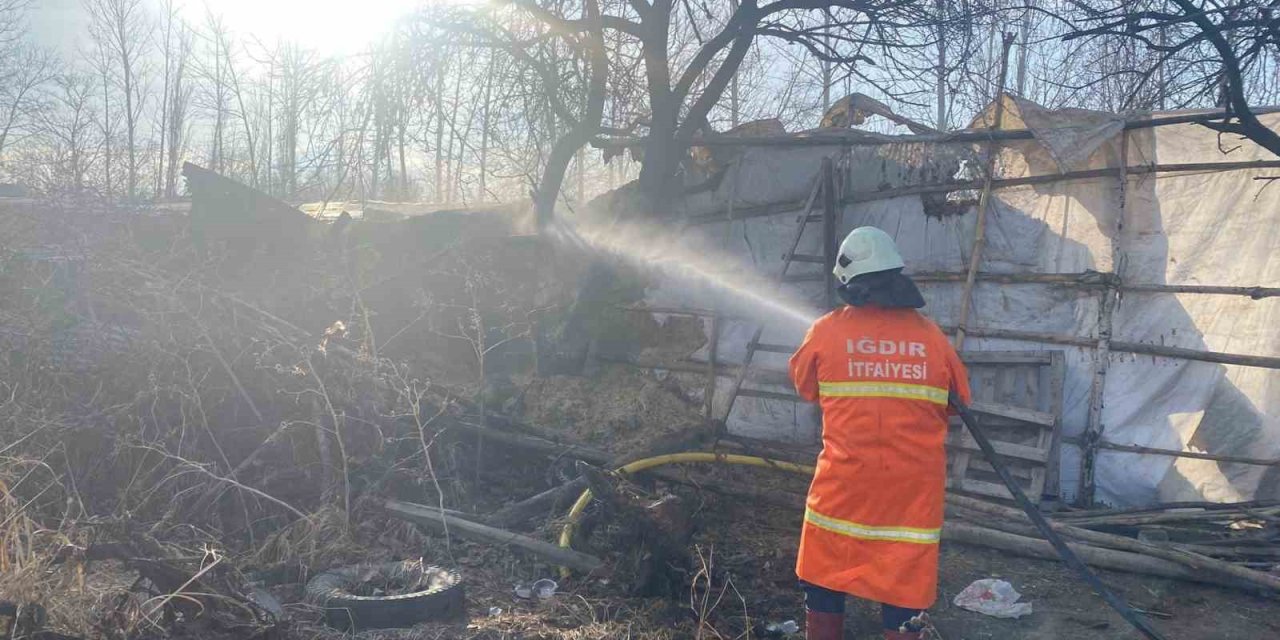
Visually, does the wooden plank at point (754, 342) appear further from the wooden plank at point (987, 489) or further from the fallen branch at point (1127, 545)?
the fallen branch at point (1127, 545)

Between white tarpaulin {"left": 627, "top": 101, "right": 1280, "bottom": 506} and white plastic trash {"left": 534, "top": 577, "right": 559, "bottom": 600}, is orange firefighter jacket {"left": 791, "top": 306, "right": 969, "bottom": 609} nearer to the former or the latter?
white plastic trash {"left": 534, "top": 577, "right": 559, "bottom": 600}

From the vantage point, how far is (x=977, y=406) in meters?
7.93

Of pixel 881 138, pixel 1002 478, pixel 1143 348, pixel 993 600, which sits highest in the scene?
pixel 881 138

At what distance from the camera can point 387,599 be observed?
4.76m

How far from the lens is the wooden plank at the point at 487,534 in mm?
5449

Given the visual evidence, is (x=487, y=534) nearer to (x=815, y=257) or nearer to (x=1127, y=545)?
(x=1127, y=545)

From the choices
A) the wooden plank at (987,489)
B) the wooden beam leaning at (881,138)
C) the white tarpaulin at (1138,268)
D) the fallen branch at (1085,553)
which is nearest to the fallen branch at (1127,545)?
the fallen branch at (1085,553)

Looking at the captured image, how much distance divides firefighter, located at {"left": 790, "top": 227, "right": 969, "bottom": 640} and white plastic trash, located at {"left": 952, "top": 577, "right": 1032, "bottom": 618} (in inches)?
81.6

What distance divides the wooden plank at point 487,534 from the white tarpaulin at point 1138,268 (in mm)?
4040

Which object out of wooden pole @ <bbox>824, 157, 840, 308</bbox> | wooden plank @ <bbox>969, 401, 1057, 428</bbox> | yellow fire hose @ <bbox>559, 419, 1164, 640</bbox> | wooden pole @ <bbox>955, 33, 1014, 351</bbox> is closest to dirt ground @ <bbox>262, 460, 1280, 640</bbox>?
yellow fire hose @ <bbox>559, 419, 1164, 640</bbox>

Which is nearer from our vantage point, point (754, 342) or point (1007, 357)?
point (1007, 357)

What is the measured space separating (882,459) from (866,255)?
30.9 inches

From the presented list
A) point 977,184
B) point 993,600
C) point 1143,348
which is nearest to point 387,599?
point 993,600

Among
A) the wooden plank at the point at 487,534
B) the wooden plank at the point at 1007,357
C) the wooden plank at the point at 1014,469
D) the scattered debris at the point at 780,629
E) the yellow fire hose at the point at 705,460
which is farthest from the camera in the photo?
the wooden plank at the point at 1007,357
